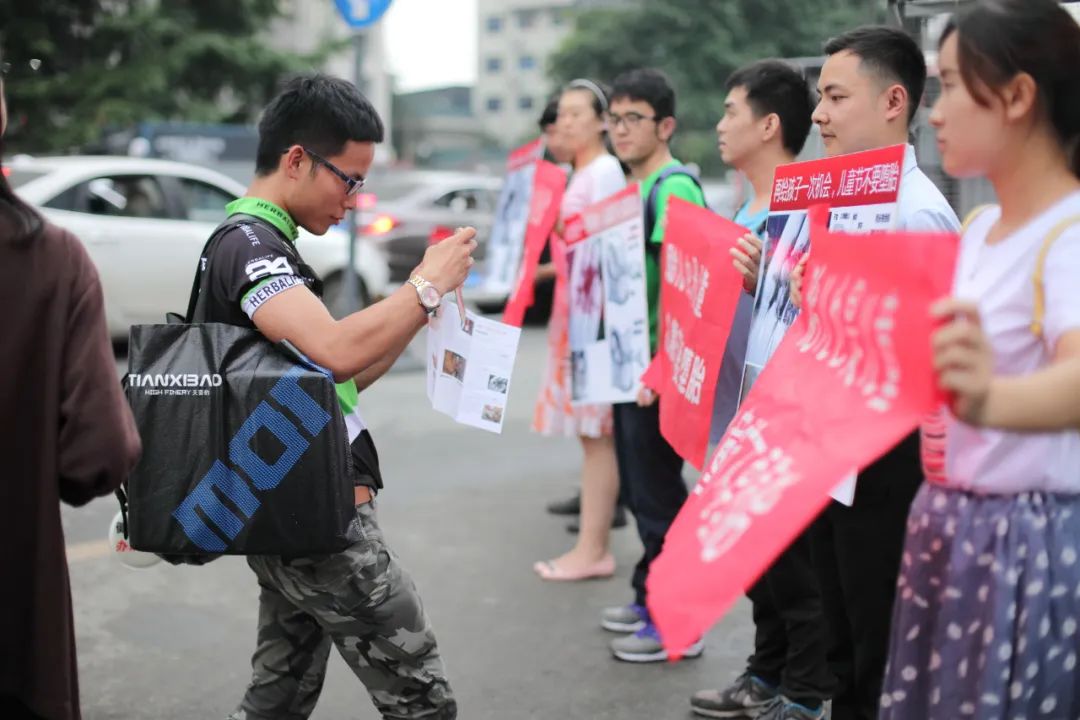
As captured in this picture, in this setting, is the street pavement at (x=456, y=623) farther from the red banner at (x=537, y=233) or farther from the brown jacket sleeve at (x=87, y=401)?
the brown jacket sleeve at (x=87, y=401)

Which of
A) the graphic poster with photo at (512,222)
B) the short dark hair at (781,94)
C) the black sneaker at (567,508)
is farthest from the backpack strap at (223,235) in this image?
the black sneaker at (567,508)

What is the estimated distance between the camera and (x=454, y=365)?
2.98 metres

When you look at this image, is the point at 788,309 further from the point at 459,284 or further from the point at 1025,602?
the point at 1025,602

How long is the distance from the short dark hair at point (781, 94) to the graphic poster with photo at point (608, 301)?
0.64 m

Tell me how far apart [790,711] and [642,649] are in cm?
87

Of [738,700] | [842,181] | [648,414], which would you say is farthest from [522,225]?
[842,181]

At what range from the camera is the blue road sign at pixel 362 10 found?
28.5 feet

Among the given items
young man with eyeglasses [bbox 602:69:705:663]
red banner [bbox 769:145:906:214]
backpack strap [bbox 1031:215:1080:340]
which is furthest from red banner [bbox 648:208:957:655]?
young man with eyeglasses [bbox 602:69:705:663]

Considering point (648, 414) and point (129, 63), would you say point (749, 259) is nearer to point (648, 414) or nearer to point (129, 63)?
point (648, 414)

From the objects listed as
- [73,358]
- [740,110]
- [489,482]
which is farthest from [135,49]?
[73,358]

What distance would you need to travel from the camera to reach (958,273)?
2055mm

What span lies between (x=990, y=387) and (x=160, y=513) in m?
1.63

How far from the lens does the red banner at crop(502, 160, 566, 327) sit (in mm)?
4930

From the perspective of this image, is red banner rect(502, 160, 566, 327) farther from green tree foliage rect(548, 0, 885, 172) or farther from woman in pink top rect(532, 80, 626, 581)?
green tree foliage rect(548, 0, 885, 172)
